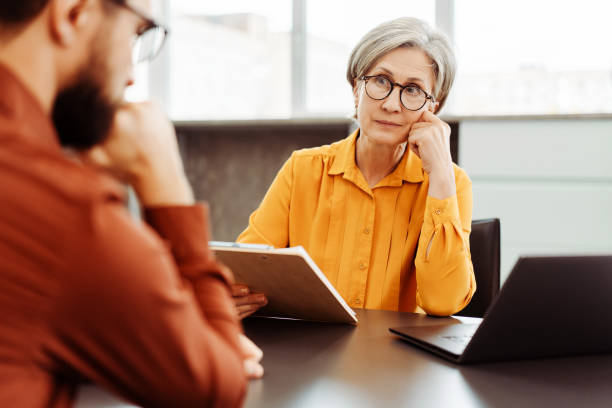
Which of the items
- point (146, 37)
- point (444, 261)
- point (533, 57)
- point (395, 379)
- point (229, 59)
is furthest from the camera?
point (229, 59)

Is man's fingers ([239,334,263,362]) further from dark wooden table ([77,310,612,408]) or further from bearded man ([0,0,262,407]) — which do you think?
bearded man ([0,0,262,407])

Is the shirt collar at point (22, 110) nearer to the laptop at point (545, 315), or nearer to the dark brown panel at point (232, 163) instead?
the laptop at point (545, 315)

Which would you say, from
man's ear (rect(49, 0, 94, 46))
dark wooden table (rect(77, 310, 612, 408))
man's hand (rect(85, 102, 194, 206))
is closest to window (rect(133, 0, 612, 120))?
dark wooden table (rect(77, 310, 612, 408))

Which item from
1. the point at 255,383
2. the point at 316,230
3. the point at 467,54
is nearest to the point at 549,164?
the point at 467,54

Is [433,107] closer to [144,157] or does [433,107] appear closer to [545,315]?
[545,315]

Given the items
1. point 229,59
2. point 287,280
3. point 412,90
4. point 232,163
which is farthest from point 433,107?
point 229,59

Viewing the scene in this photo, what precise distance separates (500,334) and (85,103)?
609 mm

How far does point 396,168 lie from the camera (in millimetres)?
1646

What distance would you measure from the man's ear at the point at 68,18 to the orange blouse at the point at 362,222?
102cm

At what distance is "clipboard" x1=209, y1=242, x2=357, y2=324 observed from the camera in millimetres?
991

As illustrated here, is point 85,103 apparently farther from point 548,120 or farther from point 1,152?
point 548,120

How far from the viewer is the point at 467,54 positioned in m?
3.59

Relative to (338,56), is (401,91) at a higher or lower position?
lower

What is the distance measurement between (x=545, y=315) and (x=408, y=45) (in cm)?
92
